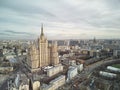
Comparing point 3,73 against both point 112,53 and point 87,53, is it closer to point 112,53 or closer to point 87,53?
point 87,53

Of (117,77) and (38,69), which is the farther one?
(38,69)

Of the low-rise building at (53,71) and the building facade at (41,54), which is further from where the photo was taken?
the building facade at (41,54)

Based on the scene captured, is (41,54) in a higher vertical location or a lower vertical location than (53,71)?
higher

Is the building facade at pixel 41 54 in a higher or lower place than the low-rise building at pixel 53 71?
higher

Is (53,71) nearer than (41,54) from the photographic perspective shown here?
Yes

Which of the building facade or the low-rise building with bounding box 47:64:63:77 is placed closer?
the low-rise building with bounding box 47:64:63:77

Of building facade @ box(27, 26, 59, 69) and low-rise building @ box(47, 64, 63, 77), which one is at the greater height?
building facade @ box(27, 26, 59, 69)

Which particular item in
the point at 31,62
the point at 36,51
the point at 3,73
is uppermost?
the point at 36,51

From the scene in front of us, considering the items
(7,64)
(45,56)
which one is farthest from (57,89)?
(7,64)
